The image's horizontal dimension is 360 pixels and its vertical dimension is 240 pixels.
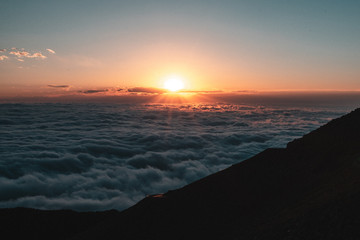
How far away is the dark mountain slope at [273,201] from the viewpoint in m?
2.96

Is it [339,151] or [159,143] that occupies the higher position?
[339,151]

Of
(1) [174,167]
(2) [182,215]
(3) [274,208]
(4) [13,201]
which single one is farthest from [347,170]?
(1) [174,167]

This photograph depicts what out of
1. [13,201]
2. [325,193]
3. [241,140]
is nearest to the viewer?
[325,193]

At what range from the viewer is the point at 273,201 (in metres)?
4.64

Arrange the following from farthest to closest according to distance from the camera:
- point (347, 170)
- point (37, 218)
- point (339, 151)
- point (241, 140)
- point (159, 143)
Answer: point (241, 140) < point (159, 143) < point (37, 218) < point (339, 151) < point (347, 170)

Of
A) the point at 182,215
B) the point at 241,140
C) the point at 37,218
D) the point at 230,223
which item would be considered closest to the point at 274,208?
the point at 230,223

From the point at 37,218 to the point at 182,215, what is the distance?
8.89 m

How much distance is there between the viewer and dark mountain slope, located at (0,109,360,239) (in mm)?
2959

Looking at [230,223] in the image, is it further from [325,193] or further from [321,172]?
[321,172]

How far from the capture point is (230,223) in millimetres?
4172

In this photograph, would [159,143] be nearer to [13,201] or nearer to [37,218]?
[13,201]

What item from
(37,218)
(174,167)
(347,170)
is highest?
(347,170)

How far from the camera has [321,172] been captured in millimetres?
4992

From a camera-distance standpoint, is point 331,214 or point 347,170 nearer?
point 331,214
